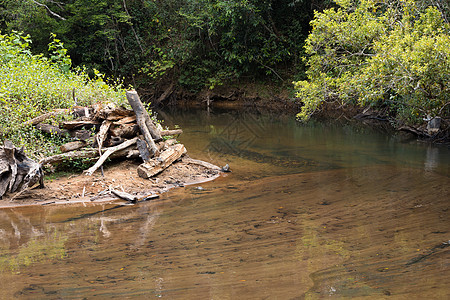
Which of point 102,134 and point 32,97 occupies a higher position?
point 32,97

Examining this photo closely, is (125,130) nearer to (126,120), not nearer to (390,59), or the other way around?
(126,120)

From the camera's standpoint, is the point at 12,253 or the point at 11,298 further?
the point at 12,253

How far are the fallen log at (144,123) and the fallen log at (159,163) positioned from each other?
224 mm

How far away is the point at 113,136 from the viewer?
8.48m

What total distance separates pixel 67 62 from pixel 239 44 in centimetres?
1033

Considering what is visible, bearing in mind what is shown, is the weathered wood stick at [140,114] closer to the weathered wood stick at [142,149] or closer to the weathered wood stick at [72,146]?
the weathered wood stick at [142,149]

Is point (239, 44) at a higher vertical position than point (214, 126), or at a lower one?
higher

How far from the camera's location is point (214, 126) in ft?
53.6

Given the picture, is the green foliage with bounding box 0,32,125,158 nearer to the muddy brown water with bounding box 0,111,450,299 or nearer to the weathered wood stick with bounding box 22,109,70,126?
the weathered wood stick with bounding box 22,109,70,126

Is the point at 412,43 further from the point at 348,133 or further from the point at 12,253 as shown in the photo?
the point at 12,253

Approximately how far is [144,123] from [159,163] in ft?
3.07

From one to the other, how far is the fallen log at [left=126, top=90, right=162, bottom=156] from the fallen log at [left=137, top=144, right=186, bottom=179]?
0.74 feet

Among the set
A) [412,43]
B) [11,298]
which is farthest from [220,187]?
[412,43]

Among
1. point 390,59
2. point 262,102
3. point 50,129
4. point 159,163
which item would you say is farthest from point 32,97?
point 262,102
